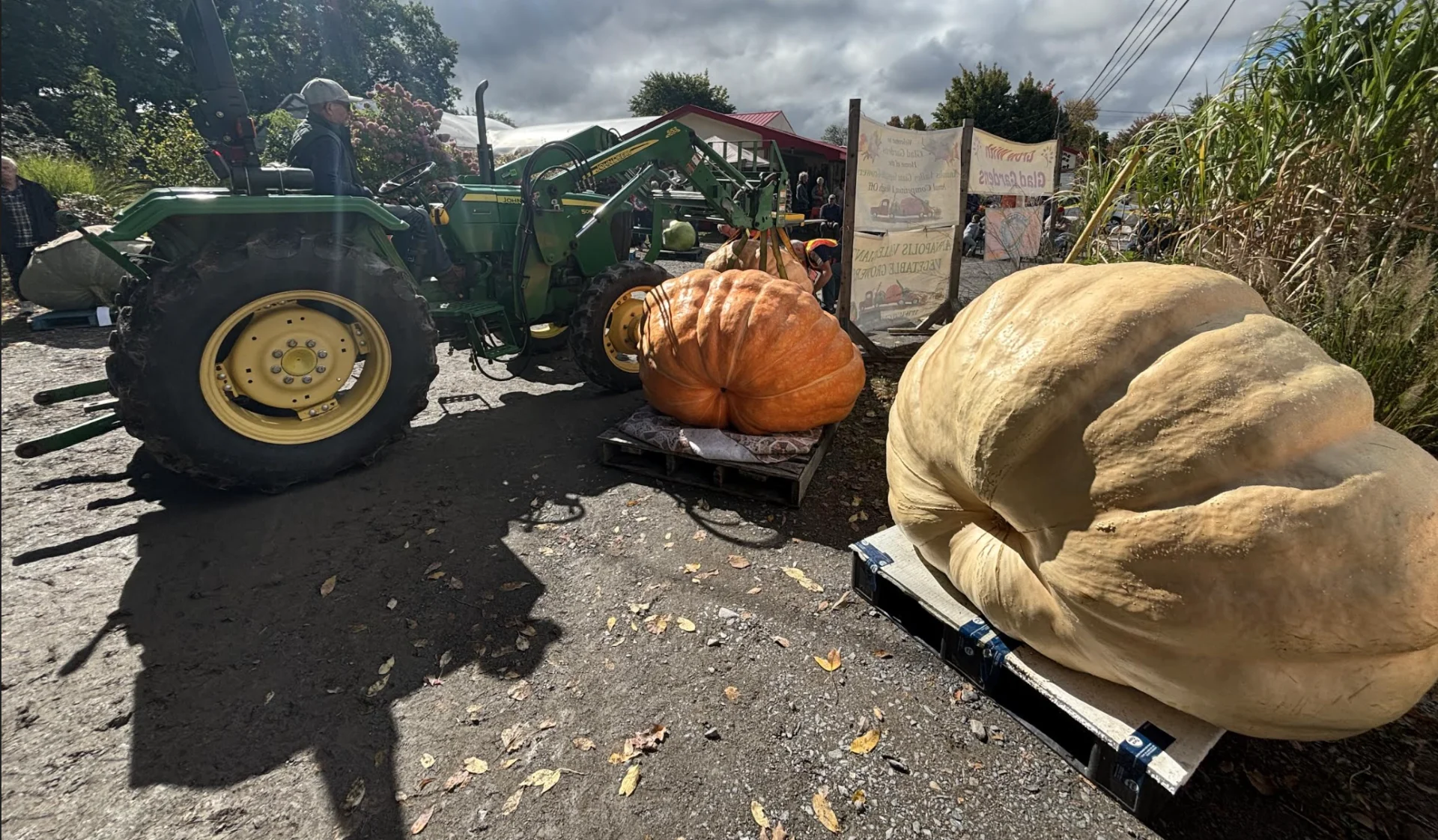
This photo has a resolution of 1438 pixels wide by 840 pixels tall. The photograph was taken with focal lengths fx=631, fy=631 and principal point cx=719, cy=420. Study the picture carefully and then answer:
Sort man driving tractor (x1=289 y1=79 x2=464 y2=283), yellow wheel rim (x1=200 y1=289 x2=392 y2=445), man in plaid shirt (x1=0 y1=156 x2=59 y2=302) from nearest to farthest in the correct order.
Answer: yellow wheel rim (x1=200 y1=289 x2=392 y2=445) → man driving tractor (x1=289 y1=79 x2=464 y2=283) → man in plaid shirt (x1=0 y1=156 x2=59 y2=302)

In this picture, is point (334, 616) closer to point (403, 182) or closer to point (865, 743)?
point (865, 743)

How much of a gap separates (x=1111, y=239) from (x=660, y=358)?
398 centimetres

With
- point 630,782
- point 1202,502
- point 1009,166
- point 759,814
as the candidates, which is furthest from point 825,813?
point 1009,166

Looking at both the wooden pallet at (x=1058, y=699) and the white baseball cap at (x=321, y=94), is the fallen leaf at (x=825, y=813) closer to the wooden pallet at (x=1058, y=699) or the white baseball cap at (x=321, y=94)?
the wooden pallet at (x=1058, y=699)

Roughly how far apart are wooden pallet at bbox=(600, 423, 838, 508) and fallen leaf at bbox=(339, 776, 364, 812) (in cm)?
213

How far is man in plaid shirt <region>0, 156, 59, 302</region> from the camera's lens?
21.7ft

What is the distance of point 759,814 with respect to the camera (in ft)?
5.93

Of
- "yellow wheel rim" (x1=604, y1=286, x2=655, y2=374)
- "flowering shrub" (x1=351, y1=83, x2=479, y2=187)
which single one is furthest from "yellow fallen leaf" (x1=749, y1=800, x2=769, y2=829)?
"flowering shrub" (x1=351, y1=83, x2=479, y2=187)

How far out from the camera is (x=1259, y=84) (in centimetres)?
372

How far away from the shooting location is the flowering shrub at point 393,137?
1208 cm

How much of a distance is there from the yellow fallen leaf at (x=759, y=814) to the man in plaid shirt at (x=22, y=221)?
9149mm

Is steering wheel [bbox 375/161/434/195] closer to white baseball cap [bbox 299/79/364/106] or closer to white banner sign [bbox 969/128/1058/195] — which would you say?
white baseball cap [bbox 299/79/364/106]

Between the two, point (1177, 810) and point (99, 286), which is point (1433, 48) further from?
point (99, 286)

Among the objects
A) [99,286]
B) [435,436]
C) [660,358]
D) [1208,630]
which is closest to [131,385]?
[435,436]
